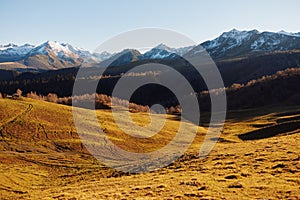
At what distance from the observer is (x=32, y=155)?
63188 mm

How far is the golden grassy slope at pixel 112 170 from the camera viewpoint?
26.0 metres

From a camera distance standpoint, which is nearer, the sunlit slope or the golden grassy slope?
the golden grassy slope

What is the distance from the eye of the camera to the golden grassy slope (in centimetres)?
2603

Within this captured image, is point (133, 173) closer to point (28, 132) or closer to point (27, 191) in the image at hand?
point (27, 191)

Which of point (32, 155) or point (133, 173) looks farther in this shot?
point (32, 155)

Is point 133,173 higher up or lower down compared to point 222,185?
lower down

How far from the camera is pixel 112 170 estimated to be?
49344mm

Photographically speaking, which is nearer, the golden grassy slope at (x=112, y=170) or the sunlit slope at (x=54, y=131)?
the golden grassy slope at (x=112, y=170)

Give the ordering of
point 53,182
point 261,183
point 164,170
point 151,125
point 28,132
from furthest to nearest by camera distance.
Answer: point 151,125 < point 28,132 < point 53,182 < point 164,170 < point 261,183

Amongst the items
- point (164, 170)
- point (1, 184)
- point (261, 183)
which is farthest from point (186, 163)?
point (1, 184)

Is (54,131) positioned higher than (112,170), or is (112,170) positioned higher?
(54,131)

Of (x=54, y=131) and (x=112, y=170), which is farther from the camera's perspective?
(x=54, y=131)

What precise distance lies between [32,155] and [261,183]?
5073 cm

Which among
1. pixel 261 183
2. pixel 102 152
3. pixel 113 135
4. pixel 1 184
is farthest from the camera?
pixel 113 135
